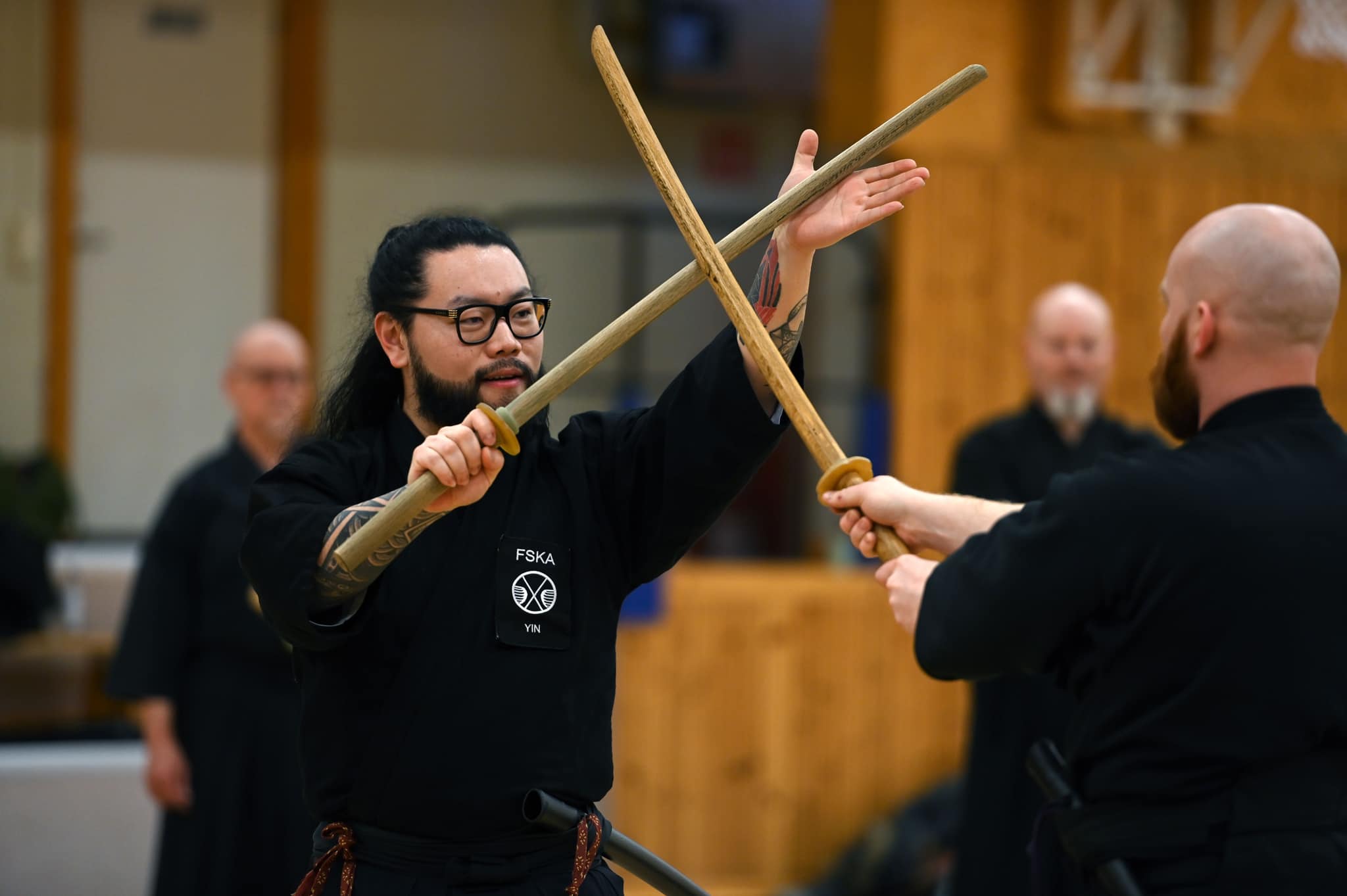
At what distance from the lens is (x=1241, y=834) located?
167 centimetres

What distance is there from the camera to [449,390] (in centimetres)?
210

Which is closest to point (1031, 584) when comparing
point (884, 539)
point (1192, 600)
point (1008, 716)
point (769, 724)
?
point (1192, 600)

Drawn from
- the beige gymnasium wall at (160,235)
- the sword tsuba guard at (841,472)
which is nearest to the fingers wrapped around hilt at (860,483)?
the sword tsuba guard at (841,472)

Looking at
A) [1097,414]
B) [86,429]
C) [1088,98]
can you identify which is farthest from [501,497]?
[86,429]

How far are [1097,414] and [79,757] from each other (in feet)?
10.9

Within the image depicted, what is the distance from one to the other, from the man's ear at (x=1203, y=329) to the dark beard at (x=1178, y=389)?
0.8 inches

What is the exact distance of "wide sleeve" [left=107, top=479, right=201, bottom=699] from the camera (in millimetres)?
3783

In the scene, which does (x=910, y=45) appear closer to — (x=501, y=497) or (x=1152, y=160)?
(x=1152, y=160)

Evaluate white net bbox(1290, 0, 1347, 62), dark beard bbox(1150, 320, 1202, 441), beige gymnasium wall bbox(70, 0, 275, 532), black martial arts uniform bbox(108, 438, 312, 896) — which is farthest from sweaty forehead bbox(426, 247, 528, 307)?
beige gymnasium wall bbox(70, 0, 275, 532)

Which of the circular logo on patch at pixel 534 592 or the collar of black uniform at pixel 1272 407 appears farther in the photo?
the circular logo on patch at pixel 534 592

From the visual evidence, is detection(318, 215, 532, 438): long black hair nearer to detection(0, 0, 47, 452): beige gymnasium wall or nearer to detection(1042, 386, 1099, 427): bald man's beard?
detection(1042, 386, 1099, 427): bald man's beard

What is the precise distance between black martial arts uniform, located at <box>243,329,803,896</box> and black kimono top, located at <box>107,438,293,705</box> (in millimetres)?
1751

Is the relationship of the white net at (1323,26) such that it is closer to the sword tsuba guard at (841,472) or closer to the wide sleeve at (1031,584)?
the sword tsuba guard at (841,472)

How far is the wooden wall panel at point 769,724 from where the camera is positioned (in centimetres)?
562
